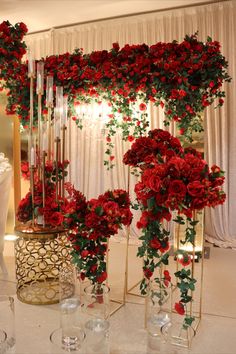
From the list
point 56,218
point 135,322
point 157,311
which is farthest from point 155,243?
point 56,218

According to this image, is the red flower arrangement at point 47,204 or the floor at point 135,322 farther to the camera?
the red flower arrangement at point 47,204

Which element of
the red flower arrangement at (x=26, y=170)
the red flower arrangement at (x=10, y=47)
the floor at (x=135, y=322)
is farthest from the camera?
the red flower arrangement at (x=26, y=170)

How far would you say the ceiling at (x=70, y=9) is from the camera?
4531 mm

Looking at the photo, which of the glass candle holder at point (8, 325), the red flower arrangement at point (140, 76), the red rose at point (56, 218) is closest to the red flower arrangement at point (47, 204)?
the red rose at point (56, 218)

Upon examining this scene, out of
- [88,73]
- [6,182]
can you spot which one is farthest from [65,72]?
[6,182]

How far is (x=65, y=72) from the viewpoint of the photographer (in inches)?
128

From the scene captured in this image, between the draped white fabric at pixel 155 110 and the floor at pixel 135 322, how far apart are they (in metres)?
1.15

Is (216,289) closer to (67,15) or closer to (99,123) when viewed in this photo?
(99,123)

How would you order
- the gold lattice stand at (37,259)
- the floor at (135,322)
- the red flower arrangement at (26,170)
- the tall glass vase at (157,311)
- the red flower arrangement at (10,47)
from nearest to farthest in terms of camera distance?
the tall glass vase at (157,311) < the floor at (135,322) < the gold lattice stand at (37,259) < the red flower arrangement at (10,47) < the red flower arrangement at (26,170)

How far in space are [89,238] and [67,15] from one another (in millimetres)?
3715

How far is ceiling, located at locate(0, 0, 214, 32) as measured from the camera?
4.53 m

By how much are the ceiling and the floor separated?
3.07 meters

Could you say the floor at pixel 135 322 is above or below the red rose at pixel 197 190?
below

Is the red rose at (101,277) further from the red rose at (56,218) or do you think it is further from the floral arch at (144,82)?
the red rose at (56,218)
